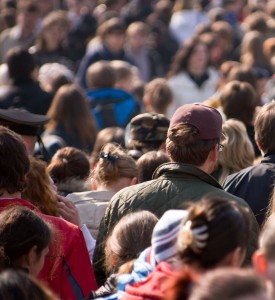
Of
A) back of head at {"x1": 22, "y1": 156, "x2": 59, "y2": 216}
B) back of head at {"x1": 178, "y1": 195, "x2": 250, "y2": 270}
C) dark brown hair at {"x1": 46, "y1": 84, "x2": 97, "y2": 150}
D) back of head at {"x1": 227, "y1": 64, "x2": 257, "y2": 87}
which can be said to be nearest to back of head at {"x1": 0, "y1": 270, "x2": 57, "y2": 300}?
back of head at {"x1": 178, "y1": 195, "x2": 250, "y2": 270}

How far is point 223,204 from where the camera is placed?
12.7ft

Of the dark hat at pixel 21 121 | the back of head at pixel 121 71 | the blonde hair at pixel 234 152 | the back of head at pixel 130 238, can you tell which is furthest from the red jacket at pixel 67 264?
the back of head at pixel 121 71

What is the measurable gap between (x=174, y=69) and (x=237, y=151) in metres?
6.12

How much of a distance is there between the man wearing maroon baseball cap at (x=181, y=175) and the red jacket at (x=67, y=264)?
392 mm

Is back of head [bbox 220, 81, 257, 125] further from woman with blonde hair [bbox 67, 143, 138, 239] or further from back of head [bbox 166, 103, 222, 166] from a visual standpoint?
back of head [bbox 166, 103, 222, 166]

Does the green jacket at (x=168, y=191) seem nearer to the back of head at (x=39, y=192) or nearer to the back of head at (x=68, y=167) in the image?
the back of head at (x=39, y=192)

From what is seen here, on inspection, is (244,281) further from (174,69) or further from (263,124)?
(174,69)

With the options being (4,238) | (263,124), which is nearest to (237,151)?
(263,124)

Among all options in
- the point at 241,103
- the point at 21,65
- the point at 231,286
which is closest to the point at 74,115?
the point at 21,65

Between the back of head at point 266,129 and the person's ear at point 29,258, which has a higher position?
the person's ear at point 29,258

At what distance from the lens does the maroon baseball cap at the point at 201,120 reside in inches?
210

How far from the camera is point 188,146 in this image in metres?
5.29

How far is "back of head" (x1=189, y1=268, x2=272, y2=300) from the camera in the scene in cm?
298

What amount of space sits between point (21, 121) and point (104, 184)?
626mm
